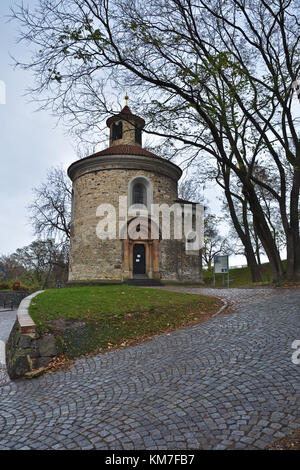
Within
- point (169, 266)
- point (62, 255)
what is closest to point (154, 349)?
point (169, 266)

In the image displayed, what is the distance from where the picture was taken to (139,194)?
21.9 metres

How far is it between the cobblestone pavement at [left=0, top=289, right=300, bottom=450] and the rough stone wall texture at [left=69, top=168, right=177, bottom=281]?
1411 centimetres

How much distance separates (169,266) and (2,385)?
656 inches

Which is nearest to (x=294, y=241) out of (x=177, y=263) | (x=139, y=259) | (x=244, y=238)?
(x=244, y=238)

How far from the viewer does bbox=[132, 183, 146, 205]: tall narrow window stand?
21734 millimetres

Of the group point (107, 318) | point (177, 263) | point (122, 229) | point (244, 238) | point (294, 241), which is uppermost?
point (122, 229)

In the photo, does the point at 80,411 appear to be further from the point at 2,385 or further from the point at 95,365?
the point at 2,385

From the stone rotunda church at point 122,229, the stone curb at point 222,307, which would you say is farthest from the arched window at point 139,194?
the stone curb at point 222,307

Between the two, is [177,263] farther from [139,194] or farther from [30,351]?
[30,351]

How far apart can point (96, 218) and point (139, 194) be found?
3.43 m

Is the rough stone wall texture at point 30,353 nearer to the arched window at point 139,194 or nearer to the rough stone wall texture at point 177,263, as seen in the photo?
the rough stone wall texture at point 177,263

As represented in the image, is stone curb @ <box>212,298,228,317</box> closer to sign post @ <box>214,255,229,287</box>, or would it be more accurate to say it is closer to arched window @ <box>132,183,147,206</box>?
sign post @ <box>214,255,229,287</box>

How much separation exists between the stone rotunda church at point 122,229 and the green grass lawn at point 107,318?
10319mm

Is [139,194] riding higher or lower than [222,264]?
higher
